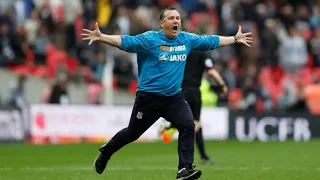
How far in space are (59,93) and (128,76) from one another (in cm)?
279

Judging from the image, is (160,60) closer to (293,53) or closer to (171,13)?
(171,13)

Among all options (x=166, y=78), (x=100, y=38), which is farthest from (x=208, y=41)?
(x=100, y=38)

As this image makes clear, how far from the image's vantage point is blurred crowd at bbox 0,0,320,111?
28.2 meters

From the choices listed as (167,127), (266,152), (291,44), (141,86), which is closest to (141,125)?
(141,86)

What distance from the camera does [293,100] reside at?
2805 centimetres

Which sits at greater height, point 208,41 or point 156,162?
point 208,41

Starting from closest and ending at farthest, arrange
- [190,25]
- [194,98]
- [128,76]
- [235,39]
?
[235,39] → [194,98] → [190,25] → [128,76]

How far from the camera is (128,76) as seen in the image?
28.9m

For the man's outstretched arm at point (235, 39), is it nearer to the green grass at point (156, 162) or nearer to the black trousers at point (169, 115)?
the black trousers at point (169, 115)

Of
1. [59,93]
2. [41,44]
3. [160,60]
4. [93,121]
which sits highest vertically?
[41,44]

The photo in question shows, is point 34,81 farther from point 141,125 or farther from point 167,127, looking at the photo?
point 141,125

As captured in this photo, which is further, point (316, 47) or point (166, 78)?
point (316, 47)

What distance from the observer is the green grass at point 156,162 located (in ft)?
47.9

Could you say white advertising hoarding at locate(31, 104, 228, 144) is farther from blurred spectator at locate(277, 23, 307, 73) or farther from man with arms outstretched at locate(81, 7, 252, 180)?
man with arms outstretched at locate(81, 7, 252, 180)
